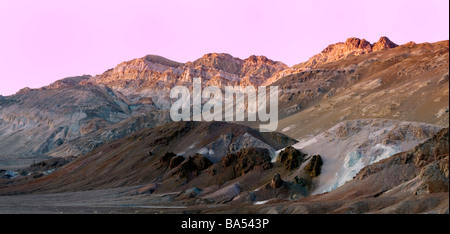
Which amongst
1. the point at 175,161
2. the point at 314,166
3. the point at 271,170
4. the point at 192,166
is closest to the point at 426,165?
the point at 314,166

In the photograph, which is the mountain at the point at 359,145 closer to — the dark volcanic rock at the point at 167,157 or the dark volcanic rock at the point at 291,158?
the dark volcanic rock at the point at 291,158

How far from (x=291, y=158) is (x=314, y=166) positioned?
6.85m

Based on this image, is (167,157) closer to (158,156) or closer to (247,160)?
(158,156)

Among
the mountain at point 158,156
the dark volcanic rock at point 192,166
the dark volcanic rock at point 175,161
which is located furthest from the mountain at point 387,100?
the dark volcanic rock at point 175,161

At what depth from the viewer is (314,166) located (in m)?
71.5

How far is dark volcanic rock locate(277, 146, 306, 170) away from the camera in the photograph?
3026 inches

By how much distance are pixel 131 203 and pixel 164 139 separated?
40660mm

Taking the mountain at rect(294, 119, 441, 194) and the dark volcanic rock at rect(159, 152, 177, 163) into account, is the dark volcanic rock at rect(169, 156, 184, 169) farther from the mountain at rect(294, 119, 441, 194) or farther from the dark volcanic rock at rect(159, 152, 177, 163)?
the mountain at rect(294, 119, 441, 194)

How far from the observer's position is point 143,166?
106 m

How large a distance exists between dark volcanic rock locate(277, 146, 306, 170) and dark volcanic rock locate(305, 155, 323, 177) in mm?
3635

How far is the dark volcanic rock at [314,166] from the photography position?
7093 cm

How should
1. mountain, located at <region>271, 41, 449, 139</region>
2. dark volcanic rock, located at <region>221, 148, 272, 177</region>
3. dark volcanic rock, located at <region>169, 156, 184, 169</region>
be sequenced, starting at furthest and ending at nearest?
mountain, located at <region>271, 41, 449, 139</region>
dark volcanic rock, located at <region>169, 156, 184, 169</region>
dark volcanic rock, located at <region>221, 148, 272, 177</region>

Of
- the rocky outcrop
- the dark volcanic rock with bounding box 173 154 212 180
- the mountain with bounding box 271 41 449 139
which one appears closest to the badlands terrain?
the rocky outcrop

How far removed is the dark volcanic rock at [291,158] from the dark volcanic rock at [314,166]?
363 centimetres
